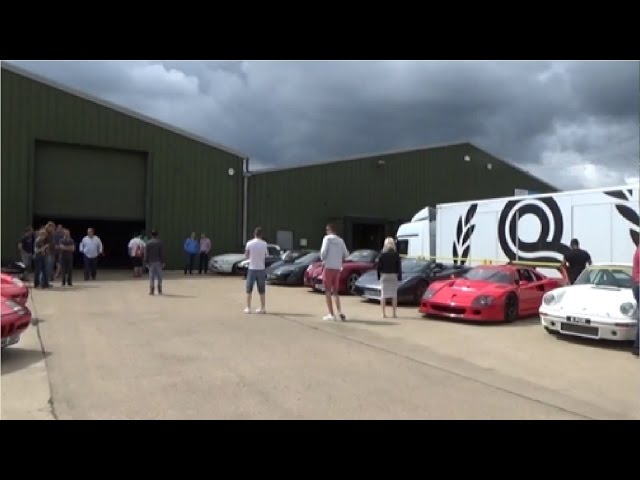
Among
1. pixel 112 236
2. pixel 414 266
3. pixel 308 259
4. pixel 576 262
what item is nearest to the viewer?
pixel 576 262

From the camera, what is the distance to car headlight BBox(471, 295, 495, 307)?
1031 cm

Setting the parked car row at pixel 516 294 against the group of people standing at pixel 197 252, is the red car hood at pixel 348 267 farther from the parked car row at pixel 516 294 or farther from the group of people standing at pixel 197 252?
the group of people standing at pixel 197 252

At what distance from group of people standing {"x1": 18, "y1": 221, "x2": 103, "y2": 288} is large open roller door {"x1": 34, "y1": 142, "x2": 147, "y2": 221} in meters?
4.62

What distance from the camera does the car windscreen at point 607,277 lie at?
9.48m

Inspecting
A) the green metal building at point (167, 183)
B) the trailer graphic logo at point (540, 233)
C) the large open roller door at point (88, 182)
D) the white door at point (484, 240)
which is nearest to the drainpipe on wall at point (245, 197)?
the green metal building at point (167, 183)

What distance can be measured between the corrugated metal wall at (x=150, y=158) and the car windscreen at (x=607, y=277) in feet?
61.4

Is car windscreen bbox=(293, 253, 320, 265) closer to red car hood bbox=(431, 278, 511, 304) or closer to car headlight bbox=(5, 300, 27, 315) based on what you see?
red car hood bbox=(431, 278, 511, 304)

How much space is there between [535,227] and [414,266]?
4.48 m

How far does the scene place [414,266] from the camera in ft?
45.6

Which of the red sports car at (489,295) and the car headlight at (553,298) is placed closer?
the car headlight at (553,298)

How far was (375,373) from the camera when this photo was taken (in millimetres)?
6277

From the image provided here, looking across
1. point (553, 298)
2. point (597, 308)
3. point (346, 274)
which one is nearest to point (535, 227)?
point (346, 274)

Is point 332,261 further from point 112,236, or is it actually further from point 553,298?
point 112,236

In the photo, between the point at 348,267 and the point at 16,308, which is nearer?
the point at 16,308
